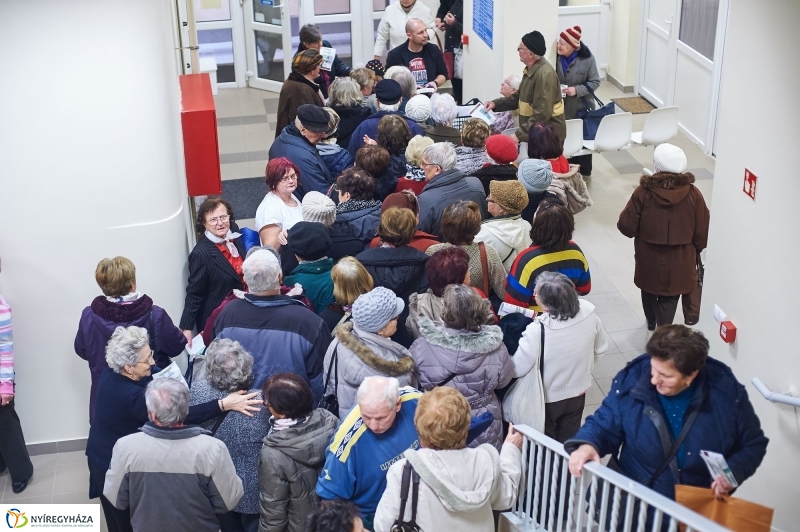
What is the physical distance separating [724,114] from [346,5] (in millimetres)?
7992

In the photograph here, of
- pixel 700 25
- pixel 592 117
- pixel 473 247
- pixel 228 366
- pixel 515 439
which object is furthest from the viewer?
pixel 700 25

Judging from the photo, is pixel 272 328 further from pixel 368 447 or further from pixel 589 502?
pixel 589 502

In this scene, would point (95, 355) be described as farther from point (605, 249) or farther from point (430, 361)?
point (605, 249)

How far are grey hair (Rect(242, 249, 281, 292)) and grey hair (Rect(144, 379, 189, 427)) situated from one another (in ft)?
2.71

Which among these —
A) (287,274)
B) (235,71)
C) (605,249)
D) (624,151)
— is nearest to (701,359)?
(287,274)

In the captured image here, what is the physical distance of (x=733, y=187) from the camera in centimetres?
477

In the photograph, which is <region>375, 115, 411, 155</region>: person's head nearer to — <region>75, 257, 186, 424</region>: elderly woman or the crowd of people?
the crowd of people

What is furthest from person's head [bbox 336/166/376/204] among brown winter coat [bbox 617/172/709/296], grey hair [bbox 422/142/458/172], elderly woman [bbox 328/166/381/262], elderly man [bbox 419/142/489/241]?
brown winter coat [bbox 617/172/709/296]

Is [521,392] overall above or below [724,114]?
below

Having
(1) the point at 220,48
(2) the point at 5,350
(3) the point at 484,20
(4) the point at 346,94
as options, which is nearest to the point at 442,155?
(4) the point at 346,94

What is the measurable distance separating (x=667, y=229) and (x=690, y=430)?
109 inches

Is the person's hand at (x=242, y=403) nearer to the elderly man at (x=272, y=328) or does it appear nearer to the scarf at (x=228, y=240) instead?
the elderly man at (x=272, y=328)

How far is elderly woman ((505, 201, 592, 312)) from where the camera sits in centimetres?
470

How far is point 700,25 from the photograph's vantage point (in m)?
9.83
